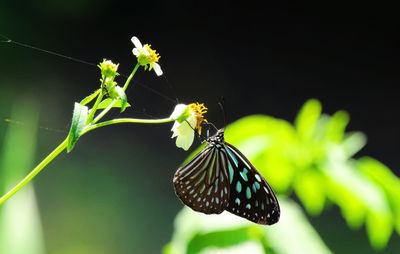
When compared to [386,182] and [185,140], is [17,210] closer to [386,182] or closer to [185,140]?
[185,140]

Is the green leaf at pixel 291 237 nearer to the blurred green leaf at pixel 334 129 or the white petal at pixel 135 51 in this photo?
the blurred green leaf at pixel 334 129

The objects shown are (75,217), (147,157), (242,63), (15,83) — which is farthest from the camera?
(242,63)

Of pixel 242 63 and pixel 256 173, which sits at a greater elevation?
pixel 242 63

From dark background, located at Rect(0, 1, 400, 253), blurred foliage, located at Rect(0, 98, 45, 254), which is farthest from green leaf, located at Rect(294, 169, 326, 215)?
dark background, located at Rect(0, 1, 400, 253)

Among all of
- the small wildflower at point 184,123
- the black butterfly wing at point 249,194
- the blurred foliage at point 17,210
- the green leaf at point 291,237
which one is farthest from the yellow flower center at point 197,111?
the blurred foliage at point 17,210

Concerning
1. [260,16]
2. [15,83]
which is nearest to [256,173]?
[15,83]

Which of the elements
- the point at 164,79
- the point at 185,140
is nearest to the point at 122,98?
the point at 185,140

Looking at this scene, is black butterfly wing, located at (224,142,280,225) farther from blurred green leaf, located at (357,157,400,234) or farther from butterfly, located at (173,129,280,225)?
blurred green leaf, located at (357,157,400,234)

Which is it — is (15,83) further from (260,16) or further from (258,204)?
(258,204)
